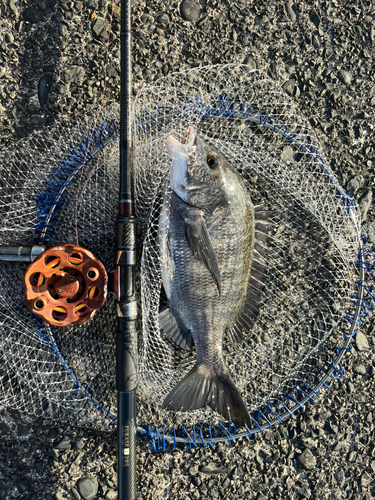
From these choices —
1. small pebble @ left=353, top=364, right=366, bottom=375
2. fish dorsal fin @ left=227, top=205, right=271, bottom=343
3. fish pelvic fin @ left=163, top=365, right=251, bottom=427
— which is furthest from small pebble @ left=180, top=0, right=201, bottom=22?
small pebble @ left=353, top=364, right=366, bottom=375

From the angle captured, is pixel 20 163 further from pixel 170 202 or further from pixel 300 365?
pixel 300 365

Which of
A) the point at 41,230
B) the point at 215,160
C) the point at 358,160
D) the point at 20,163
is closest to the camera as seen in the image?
the point at 215,160

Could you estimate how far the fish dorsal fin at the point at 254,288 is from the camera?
204 centimetres

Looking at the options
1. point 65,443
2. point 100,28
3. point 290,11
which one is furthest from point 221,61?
point 65,443

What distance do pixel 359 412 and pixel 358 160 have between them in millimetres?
1622

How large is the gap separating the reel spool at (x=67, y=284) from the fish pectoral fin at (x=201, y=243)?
48 cm

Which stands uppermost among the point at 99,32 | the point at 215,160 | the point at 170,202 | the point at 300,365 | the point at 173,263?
the point at 99,32

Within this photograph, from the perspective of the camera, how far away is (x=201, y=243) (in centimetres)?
187

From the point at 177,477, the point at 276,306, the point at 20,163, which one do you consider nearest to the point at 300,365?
the point at 276,306

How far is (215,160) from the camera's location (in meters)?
1.92

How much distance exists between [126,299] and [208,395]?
0.67 meters

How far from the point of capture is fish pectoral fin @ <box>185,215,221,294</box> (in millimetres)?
1871

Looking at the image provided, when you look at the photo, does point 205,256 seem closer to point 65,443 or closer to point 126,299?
point 126,299

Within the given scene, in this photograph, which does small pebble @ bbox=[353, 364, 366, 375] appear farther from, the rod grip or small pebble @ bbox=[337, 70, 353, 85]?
small pebble @ bbox=[337, 70, 353, 85]
